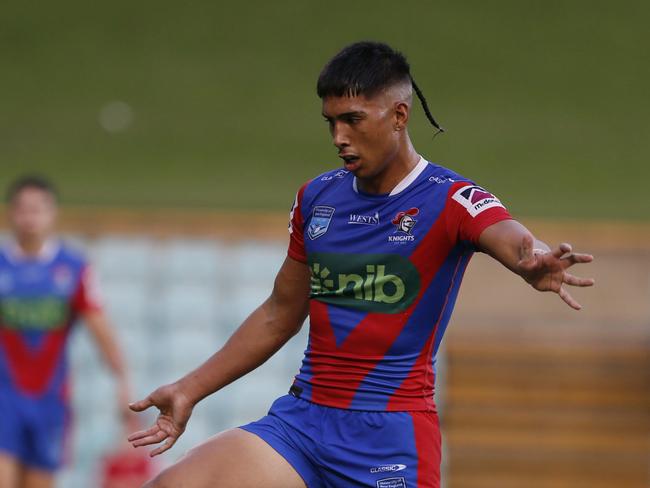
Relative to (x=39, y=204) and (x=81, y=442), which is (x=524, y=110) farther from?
(x=39, y=204)

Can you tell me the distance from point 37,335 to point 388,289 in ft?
14.8

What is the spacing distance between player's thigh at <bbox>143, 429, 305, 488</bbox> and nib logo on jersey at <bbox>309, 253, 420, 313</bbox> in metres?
0.58

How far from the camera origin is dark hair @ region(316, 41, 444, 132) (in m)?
4.24

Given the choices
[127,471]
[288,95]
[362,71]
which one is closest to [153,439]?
[362,71]

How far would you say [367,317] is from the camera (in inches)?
172

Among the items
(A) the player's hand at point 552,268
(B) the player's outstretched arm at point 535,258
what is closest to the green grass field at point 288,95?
(B) the player's outstretched arm at point 535,258

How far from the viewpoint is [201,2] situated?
58.3 ft

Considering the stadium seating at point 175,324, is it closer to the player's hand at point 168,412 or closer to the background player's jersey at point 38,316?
the background player's jersey at point 38,316

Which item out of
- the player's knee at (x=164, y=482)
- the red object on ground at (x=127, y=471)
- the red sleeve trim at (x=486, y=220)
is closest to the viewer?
the red sleeve trim at (x=486, y=220)

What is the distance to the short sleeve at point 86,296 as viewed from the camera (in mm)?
8391

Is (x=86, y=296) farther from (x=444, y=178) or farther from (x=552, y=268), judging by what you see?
(x=552, y=268)

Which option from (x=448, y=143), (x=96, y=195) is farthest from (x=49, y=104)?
(x=448, y=143)

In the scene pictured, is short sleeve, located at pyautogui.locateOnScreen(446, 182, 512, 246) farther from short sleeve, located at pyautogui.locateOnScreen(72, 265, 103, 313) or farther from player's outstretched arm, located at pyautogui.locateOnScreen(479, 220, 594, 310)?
short sleeve, located at pyautogui.locateOnScreen(72, 265, 103, 313)

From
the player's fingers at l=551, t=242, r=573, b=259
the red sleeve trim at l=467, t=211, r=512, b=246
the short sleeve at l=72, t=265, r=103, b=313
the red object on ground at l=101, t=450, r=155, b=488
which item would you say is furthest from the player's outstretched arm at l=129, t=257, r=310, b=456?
the red object on ground at l=101, t=450, r=155, b=488
